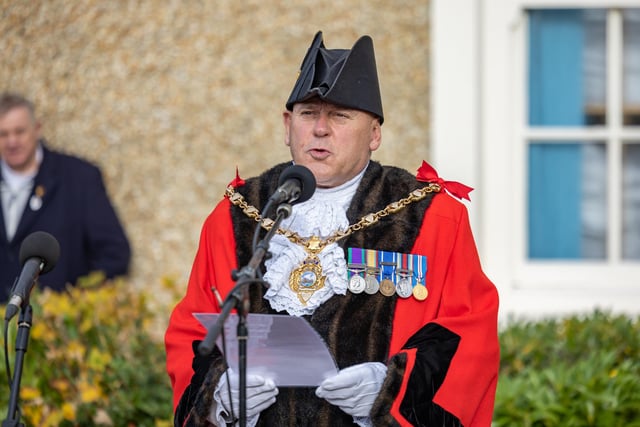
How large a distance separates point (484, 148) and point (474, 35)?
62cm

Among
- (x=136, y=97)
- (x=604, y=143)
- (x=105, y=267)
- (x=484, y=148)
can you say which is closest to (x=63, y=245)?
(x=105, y=267)

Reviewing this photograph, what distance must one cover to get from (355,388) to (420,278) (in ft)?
1.43

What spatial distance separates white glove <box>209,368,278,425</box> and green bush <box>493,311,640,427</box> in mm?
1782

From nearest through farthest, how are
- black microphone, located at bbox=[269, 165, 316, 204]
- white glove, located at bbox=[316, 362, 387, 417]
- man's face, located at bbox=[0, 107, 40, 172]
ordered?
black microphone, located at bbox=[269, 165, 316, 204] → white glove, located at bbox=[316, 362, 387, 417] → man's face, located at bbox=[0, 107, 40, 172]

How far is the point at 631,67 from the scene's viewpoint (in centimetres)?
636

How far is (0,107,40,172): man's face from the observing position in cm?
632

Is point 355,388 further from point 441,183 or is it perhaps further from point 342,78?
point 342,78

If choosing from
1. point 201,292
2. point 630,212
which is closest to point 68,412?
point 201,292

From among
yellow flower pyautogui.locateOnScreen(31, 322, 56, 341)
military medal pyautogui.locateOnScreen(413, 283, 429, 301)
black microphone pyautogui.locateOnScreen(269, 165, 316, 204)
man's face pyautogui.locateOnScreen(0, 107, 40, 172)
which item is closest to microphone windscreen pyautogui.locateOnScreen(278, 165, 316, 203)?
black microphone pyautogui.locateOnScreen(269, 165, 316, 204)

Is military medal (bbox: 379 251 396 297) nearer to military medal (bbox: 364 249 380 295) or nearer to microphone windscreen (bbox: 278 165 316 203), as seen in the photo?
military medal (bbox: 364 249 380 295)

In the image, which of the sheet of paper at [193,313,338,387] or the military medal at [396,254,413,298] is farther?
the military medal at [396,254,413,298]

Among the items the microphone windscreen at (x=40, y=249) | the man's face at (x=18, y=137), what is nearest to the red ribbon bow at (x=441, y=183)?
the microphone windscreen at (x=40, y=249)

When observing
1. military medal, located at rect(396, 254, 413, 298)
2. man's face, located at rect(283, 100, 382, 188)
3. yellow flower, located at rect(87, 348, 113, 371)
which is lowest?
yellow flower, located at rect(87, 348, 113, 371)

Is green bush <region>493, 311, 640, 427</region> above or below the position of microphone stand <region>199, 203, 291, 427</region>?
below
